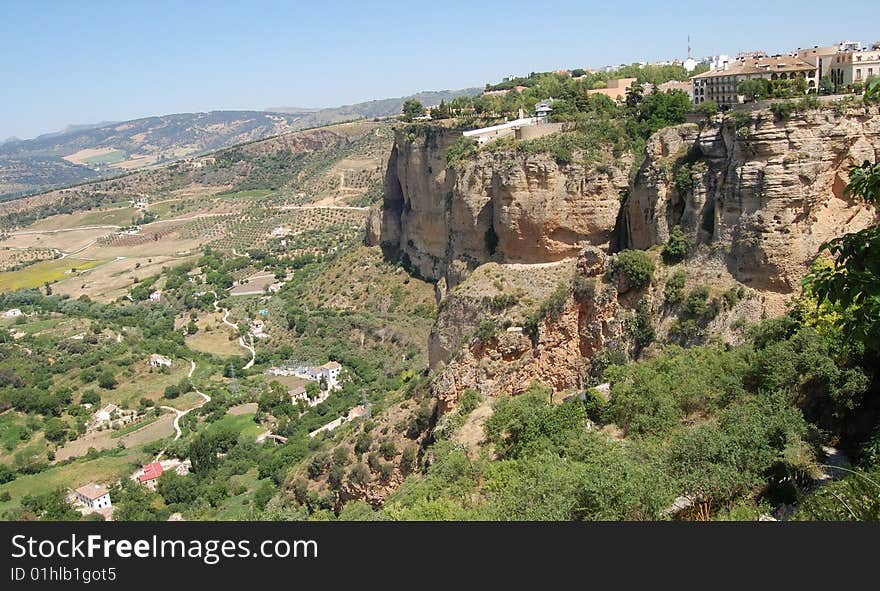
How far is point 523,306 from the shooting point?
941 inches

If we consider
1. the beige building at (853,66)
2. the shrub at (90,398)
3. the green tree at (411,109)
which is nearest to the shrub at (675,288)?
the beige building at (853,66)

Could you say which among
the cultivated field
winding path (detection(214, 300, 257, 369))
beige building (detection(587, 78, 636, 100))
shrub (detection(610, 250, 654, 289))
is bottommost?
the cultivated field

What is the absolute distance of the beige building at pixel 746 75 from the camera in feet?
88.2

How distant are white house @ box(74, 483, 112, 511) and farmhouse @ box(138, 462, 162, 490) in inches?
66.8

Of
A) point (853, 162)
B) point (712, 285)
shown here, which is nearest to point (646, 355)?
point (712, 285)

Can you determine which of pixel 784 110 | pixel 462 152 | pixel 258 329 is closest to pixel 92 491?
pixel 462 152

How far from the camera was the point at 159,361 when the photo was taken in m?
50.8

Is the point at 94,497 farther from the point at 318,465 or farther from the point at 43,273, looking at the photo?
the point at 43,273

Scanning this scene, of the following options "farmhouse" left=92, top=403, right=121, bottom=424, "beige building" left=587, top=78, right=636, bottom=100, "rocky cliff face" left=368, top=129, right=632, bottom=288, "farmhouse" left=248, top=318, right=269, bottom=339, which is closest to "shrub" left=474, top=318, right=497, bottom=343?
"rocky cliff face" left=368, top=129, right=632, bottom=288

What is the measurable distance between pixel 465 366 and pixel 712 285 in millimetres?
7204

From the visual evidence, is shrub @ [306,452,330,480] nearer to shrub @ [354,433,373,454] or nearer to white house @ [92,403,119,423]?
shrub @ [354,433,373,454]

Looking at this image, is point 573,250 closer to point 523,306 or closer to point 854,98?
point 523,306

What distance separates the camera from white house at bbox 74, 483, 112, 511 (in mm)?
31078

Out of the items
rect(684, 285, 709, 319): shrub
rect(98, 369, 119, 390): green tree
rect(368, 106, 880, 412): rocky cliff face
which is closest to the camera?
rect(368, 106, 880, 412): rocky cliff face
